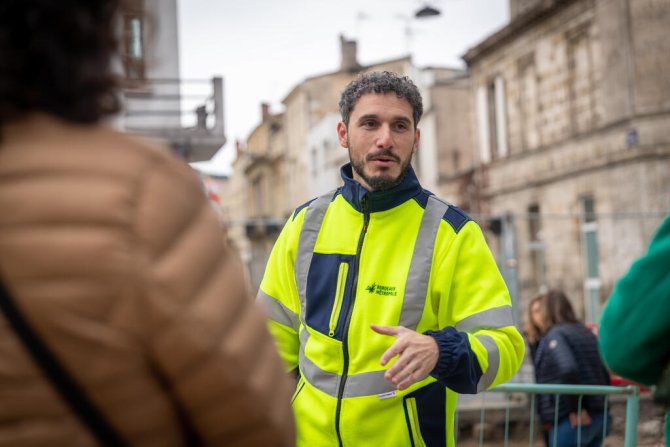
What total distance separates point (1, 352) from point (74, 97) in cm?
39

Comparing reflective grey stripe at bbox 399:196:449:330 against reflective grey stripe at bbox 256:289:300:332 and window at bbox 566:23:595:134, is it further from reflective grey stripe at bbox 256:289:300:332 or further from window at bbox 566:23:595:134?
window at bbox 566:23:595:134

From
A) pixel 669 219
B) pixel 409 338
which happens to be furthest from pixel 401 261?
pixel 669 219

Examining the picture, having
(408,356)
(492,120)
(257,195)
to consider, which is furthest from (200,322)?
(257,195)

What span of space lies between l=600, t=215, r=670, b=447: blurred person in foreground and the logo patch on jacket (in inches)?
34.3

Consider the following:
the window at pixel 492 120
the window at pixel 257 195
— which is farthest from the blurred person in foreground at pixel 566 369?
the window at pixel 257 195

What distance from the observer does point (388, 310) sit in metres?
2.85

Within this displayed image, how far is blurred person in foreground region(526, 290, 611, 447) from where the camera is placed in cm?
681

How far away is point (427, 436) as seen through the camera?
281 centimetres

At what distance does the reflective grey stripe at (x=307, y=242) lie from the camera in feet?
10.0

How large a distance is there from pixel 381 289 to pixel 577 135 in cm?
2173

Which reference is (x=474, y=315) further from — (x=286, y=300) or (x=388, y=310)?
(x=286, y=300)

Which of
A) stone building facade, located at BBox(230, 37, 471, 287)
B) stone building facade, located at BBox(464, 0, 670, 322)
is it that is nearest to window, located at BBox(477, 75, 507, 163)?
stone building facade, located at BBox(464, 0, 670, 322)

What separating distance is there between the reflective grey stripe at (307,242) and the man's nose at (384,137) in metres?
0.29

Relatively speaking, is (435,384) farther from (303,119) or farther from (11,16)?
(303,119)
